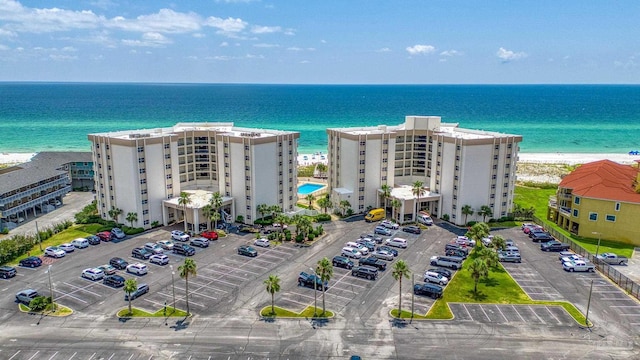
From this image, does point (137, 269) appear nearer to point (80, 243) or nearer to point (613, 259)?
point (80, 243)

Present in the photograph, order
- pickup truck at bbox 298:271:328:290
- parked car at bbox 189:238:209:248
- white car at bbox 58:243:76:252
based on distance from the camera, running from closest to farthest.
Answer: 1. pickup truck at bbox 298:271:328:290
2. white car at bbox 58:243:76:252
3. parked car at bbox 189:238:209:248

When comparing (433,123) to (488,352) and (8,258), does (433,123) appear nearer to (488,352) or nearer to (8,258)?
(488,352)

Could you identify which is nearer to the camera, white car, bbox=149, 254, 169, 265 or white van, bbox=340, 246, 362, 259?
white car, bbox=149, 254, 169, 265

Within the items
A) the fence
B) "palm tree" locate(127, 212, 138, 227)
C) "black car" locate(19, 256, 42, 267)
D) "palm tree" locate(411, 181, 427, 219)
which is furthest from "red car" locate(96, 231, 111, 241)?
the fence

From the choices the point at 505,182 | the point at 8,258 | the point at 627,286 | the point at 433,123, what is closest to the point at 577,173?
the point at 505,182

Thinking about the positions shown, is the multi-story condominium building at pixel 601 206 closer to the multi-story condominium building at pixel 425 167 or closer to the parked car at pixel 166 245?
the multi-story condominium building at pixel 425 167

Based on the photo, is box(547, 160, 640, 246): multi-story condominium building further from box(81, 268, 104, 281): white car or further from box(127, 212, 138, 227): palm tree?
box(127, 212, 138, 227): palm tree
